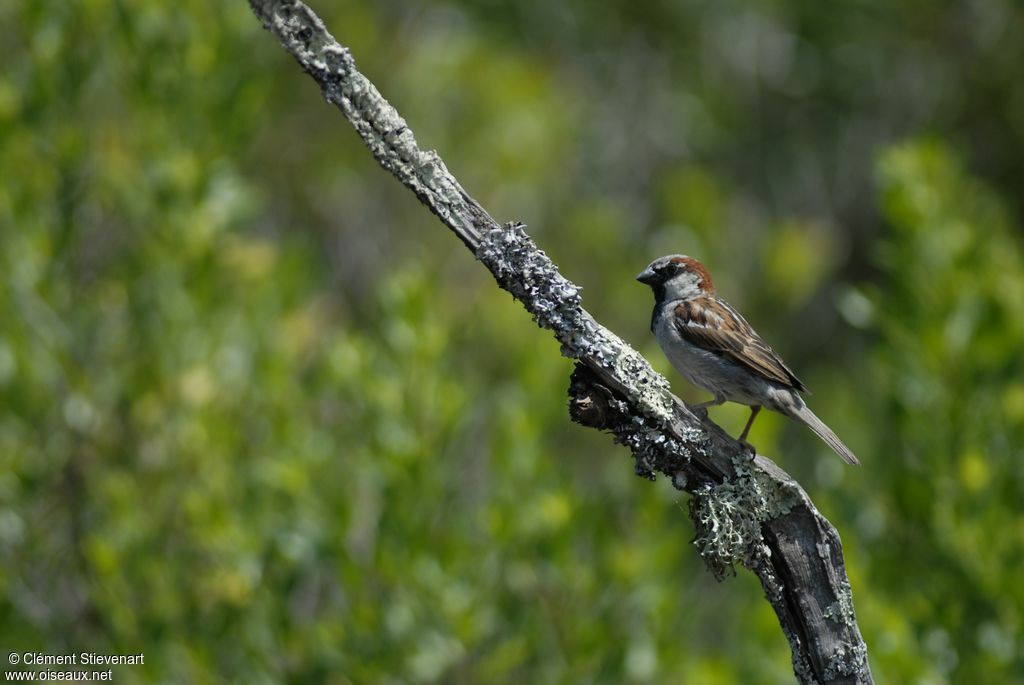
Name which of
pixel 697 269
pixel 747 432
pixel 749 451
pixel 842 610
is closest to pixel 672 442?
pixel 749 451

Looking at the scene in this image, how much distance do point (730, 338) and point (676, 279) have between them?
0.44 metres

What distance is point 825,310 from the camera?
37.0ft

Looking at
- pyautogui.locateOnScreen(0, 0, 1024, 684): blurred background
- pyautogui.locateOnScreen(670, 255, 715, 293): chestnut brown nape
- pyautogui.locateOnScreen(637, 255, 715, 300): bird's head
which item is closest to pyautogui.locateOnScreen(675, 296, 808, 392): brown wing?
pyautogui.locateOnScreen(637, 255, 715, 300): bird's head

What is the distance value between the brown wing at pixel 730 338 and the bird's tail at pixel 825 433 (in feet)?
0.26

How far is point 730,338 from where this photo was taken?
3938 millimetres

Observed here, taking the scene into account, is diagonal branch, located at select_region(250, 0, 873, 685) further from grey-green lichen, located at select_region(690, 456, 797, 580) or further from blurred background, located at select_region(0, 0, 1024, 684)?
blurred background, located at select_region(0, 0, 1024, 684)

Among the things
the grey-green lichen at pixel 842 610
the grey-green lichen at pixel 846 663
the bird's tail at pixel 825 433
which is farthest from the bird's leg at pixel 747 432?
the grey-green lichen at pixel 846 663

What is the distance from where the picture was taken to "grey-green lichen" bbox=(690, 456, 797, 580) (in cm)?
272

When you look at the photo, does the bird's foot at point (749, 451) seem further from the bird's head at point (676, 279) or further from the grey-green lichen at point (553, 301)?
the bird's head at point (676, 279)

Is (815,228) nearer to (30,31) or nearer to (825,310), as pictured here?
(825,310)

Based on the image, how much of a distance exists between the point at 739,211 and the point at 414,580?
6.37 metres

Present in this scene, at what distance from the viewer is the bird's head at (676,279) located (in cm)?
426

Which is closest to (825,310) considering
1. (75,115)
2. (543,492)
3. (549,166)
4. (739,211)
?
(739,211)

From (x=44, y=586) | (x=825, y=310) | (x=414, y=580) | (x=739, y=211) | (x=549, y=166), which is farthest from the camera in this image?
(x=825, y=310)
